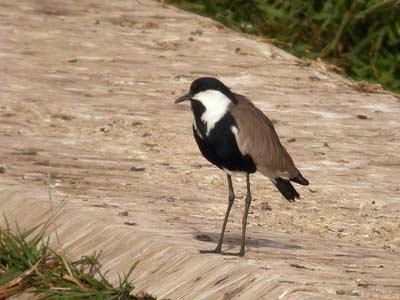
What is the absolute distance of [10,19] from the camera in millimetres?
12477

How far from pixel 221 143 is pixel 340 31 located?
6325 mm

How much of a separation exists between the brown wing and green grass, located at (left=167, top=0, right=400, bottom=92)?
543cm

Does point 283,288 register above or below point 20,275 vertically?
above

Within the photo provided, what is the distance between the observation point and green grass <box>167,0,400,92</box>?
42.3ft

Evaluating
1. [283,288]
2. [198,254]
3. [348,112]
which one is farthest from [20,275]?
[348,112]

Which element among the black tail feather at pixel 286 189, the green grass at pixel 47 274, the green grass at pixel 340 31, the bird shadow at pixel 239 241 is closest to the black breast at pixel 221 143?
the black tail feather at pixel 286 189

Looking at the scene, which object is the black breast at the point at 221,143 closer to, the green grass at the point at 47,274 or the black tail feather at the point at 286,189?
the black tail feather at the point at 286,189

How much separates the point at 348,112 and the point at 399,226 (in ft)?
8.44

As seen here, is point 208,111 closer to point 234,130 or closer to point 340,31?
point 234,130

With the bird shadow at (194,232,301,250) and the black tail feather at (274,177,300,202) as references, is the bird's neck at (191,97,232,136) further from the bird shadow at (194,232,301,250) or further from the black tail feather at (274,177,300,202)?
the bird shadow at (194,232,301,250)

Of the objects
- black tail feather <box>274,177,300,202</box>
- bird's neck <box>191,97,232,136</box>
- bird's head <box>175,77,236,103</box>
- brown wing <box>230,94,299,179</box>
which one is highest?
bird's head <box>175,77,236,103</box>

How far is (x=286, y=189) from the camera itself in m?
7.32

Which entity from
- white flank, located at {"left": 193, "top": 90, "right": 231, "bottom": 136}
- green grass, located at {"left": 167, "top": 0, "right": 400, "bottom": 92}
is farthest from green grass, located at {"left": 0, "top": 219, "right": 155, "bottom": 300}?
green grass, located at {"left": 167, "top": 0, "right": 400, "bottom": 92}

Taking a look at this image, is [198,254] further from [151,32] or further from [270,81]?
[151,32]
